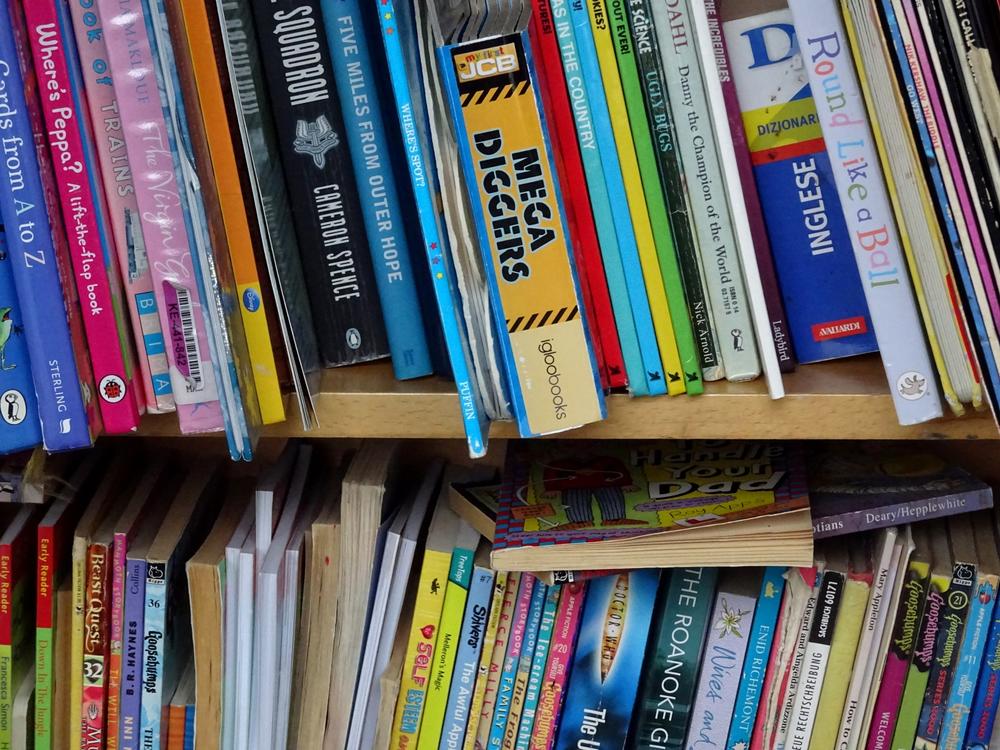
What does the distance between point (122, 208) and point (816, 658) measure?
0.60 m

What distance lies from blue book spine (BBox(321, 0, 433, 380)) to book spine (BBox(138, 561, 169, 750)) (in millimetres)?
265

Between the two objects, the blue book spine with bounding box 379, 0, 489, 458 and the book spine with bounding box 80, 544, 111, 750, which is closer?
the blue book spine with bounding box 379, 0, 489, 458

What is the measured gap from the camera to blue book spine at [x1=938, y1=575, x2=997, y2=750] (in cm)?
76

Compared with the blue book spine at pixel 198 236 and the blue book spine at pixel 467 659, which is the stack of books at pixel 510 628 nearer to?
the blue book spine at pixel 467 659

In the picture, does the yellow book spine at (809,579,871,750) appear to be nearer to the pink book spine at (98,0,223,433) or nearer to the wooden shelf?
the wooden shelf

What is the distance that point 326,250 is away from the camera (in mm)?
693

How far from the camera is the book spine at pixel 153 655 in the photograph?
0.79 m

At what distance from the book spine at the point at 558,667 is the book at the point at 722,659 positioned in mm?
105

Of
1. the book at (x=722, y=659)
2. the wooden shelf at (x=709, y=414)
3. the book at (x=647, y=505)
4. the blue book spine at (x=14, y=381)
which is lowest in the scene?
the book at (x=722, y=659)

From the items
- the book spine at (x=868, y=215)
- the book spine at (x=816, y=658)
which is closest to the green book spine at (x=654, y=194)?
the book spine at (x=868, y=215)

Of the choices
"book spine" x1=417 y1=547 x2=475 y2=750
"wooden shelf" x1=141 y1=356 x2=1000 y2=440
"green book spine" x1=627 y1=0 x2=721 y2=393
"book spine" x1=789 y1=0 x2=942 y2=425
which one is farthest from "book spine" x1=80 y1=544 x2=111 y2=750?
"book spine" x1=789 y1=0 x2=942 y2=425

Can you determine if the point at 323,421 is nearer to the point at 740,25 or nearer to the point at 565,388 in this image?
the point at 565,388

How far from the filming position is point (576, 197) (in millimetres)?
667

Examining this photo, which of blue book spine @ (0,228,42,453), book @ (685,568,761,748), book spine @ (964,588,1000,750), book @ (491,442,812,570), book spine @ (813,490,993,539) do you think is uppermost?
blue book spine @ (0,228,42,453)
